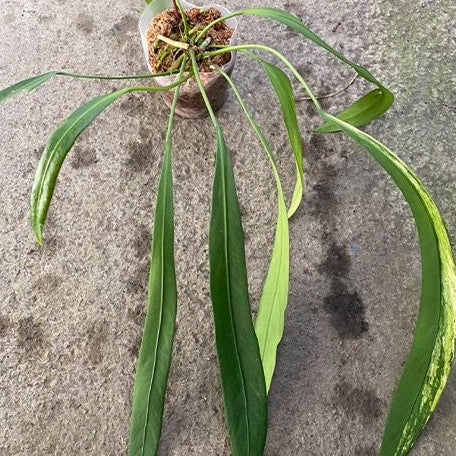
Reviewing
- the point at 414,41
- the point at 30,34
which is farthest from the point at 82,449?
the point at 414,41

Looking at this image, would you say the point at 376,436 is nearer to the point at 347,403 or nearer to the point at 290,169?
the point at 347,403

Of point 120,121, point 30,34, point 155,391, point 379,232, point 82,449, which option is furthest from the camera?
point 30,34

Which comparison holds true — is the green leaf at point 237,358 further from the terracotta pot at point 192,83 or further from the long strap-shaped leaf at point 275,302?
the terracotta pot at point 192,83

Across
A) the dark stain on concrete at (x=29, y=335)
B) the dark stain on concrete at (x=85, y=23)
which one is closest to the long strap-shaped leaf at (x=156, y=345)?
the dark stain on concrete at (x=29, y=335)

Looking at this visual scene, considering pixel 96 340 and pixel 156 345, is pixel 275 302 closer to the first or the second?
pixel 156 345

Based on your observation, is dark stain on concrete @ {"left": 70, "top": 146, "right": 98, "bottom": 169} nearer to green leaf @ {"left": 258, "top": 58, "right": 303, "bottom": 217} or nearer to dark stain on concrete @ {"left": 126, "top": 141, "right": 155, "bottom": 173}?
dark stain on concrete @ {"left": 126, "top": 141, "right": 155, "bottom": 173}

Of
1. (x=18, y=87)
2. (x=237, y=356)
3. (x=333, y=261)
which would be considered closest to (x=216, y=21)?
(x=18, y=87)
